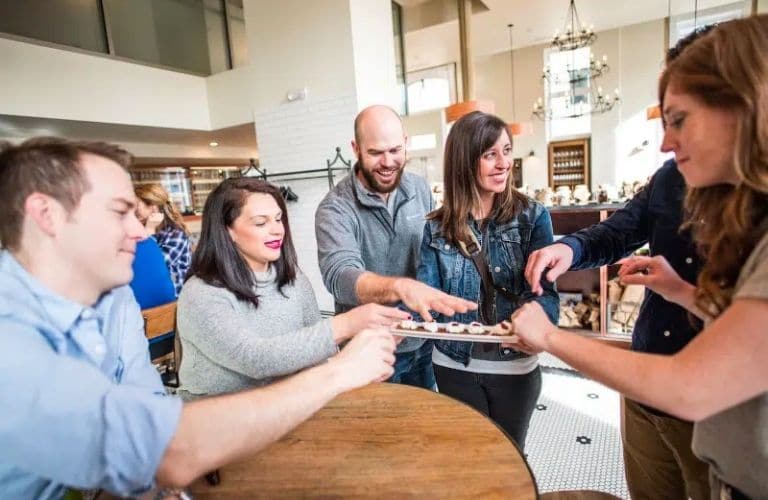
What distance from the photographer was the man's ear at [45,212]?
2.63ft

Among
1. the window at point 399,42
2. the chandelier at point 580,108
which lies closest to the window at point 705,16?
the chandelier at point 580,108

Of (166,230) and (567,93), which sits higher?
(567,93)

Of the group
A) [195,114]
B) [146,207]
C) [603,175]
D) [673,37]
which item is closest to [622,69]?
[673,37]

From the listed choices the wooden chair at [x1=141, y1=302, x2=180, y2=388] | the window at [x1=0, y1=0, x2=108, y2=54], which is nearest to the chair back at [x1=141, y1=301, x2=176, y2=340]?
the wooden chair at [x1=141, y1=302, x2=180, y2=388]

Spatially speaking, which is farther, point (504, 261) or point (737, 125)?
point (504, 261)

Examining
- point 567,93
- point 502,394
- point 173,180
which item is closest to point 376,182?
point 502,394

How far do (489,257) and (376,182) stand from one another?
566 mm

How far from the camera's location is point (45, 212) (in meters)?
0.81

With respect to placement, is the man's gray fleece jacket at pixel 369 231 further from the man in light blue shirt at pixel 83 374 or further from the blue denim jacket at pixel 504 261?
the man in light blue shirt at pixel 83 374

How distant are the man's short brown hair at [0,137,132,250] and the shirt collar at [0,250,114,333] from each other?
42 millimetres

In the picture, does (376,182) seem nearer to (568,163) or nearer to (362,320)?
(362,320)

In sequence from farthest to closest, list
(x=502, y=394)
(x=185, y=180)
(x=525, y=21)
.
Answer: (x=185, y=180), (x=525, y=21), (x=502, y=394)

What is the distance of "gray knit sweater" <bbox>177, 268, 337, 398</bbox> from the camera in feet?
4.21

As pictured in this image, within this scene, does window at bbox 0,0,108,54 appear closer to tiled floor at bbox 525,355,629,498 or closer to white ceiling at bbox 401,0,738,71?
white ceiling at bbox 401,0,738,71
